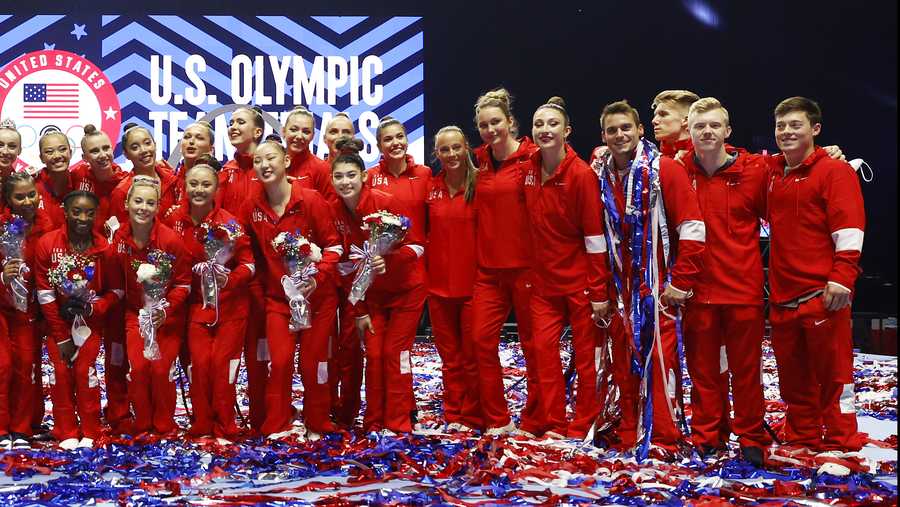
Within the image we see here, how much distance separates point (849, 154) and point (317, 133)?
18.2 ft

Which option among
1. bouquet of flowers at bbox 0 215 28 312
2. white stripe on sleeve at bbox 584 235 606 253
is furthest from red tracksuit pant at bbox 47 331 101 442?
white stripe on sleeve at bbox 584 235 606 253

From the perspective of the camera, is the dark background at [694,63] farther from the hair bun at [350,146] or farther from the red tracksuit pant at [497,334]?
the red tracksuit pant at [497,334]

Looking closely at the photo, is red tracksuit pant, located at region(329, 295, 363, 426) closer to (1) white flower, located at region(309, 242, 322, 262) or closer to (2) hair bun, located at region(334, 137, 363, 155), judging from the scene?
(1) white flower, located at region(309, 242, 322, 262)

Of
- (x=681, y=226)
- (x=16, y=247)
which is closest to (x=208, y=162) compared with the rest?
(x=16, y=247)

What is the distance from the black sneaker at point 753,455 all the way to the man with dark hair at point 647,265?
30 centimetres

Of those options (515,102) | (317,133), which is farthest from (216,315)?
(515,102)

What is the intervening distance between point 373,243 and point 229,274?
0.72 metres

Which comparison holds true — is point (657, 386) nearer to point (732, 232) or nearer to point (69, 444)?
point (732, 232)

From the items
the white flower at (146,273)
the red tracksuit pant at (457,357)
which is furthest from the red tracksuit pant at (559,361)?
the white flower at (146,273)

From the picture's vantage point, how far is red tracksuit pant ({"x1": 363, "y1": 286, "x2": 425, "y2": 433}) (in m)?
5.20

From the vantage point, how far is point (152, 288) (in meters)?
4.91

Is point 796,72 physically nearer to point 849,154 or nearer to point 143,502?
point 849,154

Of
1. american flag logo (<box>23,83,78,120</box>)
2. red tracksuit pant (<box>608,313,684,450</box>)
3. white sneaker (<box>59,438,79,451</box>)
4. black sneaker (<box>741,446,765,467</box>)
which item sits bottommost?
black sneaker (<box>741,446,765,467</box>)

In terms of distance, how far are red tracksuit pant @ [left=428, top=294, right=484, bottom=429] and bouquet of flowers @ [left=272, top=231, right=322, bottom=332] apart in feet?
2.60
